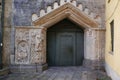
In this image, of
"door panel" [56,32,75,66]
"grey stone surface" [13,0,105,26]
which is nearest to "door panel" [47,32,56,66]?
"door panel" [56,32,75,66]

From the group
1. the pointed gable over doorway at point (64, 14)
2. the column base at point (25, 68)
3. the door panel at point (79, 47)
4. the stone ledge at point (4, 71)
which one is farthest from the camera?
the door panel at point (79, 47)

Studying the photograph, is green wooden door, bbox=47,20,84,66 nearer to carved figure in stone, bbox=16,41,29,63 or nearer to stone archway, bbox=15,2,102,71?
stone archway, bbox=15,2,102,71

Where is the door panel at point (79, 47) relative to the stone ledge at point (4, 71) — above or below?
above

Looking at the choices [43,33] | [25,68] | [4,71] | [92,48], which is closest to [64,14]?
[43,33]

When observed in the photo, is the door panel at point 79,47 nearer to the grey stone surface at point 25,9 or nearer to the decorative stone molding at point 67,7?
the decorative stone molding at point 67,7

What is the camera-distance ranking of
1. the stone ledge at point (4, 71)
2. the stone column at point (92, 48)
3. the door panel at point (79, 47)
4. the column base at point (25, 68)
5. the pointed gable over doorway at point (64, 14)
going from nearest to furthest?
1. the stone ledge at point (4, 71)
2. the column base at point (25, 68)
3. the pointed gable over doorway at point (64, 14)
4. the stone column at point (92, 48)
5. the door panel at point (79, 47)

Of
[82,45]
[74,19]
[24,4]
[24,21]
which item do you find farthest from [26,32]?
[82,45]

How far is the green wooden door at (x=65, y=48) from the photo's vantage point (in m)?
10.3

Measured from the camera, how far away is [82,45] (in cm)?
1031

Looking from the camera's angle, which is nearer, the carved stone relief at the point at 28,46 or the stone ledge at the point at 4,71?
the stone ledge at the point at 4,71

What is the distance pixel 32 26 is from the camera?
8602 millimetres

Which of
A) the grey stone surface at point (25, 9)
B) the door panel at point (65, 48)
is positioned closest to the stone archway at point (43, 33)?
the grey stone surface at point (25, 9)

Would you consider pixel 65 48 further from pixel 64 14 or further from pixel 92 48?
pixel 64 14

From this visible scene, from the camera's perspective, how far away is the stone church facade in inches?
338
